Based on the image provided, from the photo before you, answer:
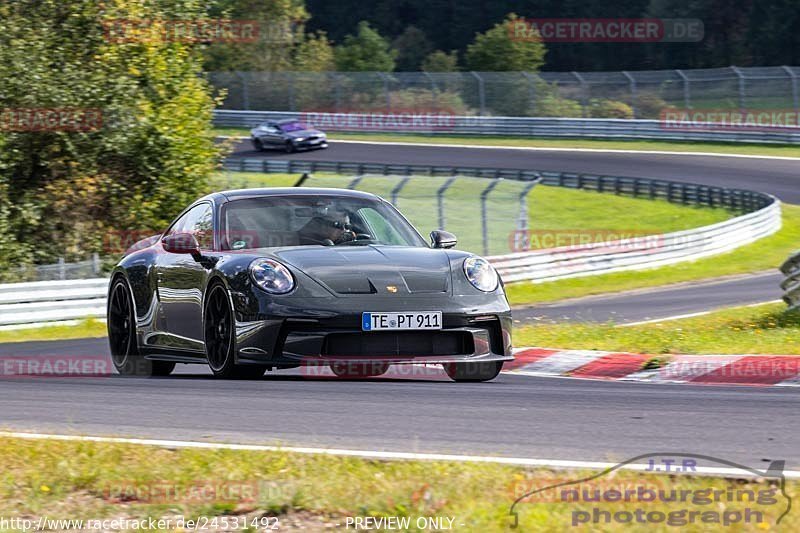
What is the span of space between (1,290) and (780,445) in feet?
49.8

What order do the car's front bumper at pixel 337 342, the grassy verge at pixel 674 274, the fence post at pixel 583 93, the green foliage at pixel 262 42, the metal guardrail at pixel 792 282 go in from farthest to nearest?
the green foliage at pixel 262 42 → the fence post at pixel 583 93 → the grassy verge at pixel 674 274 → the metal guardrail at pixel 792 282 → the car's front bumper at pixel 337 342

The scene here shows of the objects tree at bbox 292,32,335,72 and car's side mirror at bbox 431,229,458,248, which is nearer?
car's side mirror at bbox 431,229,458,248

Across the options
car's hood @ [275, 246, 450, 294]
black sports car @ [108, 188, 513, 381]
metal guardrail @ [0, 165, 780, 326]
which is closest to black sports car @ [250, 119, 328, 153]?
metal guardrail @ [0, 165, 780, 326]

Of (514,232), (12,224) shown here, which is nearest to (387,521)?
(514,232)

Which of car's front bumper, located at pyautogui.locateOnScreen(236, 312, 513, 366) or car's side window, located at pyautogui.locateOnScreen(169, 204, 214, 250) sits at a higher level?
car's side window, located at pyautogui.locateOnScreen(169, 204, 214, 250)

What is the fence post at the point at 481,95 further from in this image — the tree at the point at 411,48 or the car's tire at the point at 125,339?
the car's tire at the point at 125,339

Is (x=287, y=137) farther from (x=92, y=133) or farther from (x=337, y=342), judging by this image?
(x=337, y=342)

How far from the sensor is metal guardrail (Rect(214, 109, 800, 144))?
46.4m

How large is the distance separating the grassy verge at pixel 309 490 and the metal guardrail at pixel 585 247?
9.98 metres

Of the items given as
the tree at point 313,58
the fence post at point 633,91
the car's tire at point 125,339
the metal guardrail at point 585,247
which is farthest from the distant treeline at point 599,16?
the car's tire at point 125,339

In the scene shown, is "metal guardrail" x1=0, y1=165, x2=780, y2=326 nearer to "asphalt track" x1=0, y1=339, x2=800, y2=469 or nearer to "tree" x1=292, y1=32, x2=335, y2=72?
"asphalt track" x1=0, y1=339, x2=800, y2=469

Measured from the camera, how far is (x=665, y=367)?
Answer: 900cm

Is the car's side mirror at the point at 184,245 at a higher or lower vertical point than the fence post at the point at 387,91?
higher

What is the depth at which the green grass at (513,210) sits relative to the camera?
2275 cm
